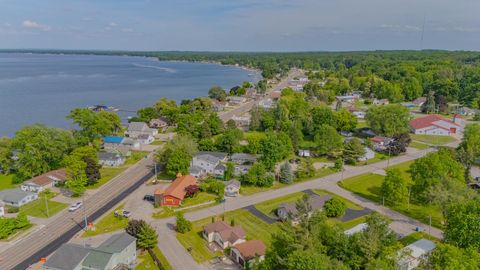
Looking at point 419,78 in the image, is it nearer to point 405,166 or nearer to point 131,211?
point 405,166

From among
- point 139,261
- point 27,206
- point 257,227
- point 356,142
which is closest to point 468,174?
point 356,142

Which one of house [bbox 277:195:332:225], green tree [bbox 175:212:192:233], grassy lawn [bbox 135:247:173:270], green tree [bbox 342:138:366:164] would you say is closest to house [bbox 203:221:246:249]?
green tree [bbox 175:212:192:233]

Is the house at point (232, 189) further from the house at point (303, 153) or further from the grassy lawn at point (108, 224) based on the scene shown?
the house at point (303, 153)

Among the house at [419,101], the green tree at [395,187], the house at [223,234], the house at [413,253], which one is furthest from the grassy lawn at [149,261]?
the house at [419,101]

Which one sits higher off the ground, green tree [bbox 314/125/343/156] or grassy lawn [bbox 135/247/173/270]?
green tree [bbox 314/125/343/156]

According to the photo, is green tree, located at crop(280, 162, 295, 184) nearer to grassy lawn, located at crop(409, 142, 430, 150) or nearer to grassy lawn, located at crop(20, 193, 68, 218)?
grassy lawn, located at crop(20, 193, 68, 218)

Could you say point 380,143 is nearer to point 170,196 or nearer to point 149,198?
point 170,196
